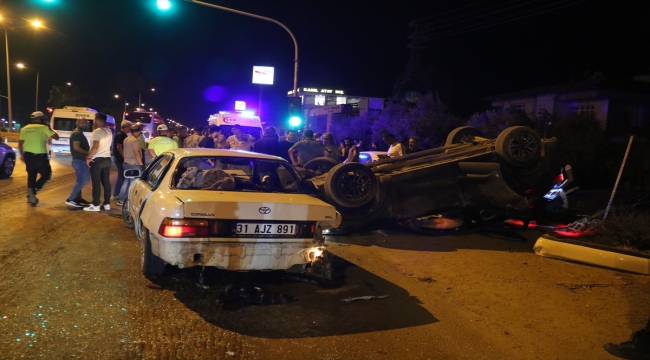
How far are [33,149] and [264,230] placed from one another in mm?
6650

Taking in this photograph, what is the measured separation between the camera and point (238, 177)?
652 centimetres

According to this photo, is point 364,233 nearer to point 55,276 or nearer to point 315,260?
point 315,260

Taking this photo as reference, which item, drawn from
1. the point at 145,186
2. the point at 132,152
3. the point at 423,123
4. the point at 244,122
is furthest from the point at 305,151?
the point at 423,123

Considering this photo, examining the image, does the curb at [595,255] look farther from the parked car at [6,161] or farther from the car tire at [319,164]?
the parked car at [6,161]

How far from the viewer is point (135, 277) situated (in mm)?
5590

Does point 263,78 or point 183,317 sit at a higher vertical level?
point 263,78

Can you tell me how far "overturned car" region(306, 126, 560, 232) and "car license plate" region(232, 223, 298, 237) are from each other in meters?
2.92

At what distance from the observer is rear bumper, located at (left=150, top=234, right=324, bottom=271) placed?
4648 mm

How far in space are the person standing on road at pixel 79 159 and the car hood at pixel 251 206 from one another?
17.1 ft

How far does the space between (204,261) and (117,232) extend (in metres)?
3.61

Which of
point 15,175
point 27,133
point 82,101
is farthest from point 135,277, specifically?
point 82,101

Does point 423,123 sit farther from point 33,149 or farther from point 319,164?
point 33,149

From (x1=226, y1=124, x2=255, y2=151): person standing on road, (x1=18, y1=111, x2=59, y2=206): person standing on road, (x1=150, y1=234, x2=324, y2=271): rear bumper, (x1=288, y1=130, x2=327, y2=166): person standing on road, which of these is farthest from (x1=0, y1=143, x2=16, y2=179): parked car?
(x1=150, y1=234, x2=324, y2=271): rear bumper

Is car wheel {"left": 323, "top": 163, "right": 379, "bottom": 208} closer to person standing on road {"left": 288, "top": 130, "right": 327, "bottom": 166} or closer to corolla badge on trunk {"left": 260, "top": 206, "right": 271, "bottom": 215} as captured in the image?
person standing on road {"left": 288, "top": 130, "right": 327, "bottom": 166}
